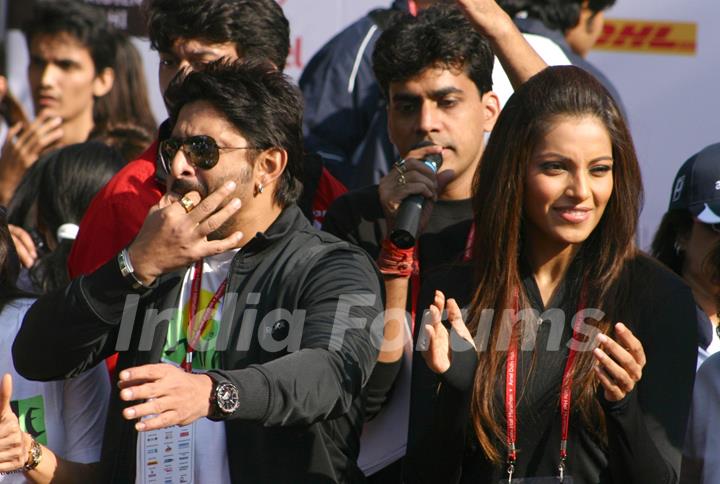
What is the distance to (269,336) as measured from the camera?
10.8ft

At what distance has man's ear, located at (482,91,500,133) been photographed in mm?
4184

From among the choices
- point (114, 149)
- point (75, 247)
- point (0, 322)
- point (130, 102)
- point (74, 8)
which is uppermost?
point (74, 8)

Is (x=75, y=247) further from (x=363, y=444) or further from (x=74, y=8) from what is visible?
(x=74, y=8)

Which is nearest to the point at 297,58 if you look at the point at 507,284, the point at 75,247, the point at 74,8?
the point at 74,8

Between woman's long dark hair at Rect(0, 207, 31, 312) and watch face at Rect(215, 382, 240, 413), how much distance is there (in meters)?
1.04

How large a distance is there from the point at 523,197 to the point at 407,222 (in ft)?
1.03

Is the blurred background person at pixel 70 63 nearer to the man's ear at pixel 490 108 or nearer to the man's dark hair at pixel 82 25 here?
the man's dark hair at pixel 82 25

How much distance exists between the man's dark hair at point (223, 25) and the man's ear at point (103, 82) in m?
1.98

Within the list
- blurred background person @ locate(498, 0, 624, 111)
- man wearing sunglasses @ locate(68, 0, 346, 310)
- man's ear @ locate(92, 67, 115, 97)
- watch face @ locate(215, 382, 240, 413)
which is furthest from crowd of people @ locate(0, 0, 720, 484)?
man's ear @ locate(92, 67, 115, 97)

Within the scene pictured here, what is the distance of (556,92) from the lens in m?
3.50

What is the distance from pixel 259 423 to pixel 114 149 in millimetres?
2147

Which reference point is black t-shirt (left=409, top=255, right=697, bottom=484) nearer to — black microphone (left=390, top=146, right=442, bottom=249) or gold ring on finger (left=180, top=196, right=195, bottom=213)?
black microphone (left=390, top=146, right=442, bottom=249)

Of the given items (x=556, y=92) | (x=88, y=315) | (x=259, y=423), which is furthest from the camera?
(x=556, y=92)

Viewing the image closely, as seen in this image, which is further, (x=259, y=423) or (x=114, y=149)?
(x=114, y=149)
